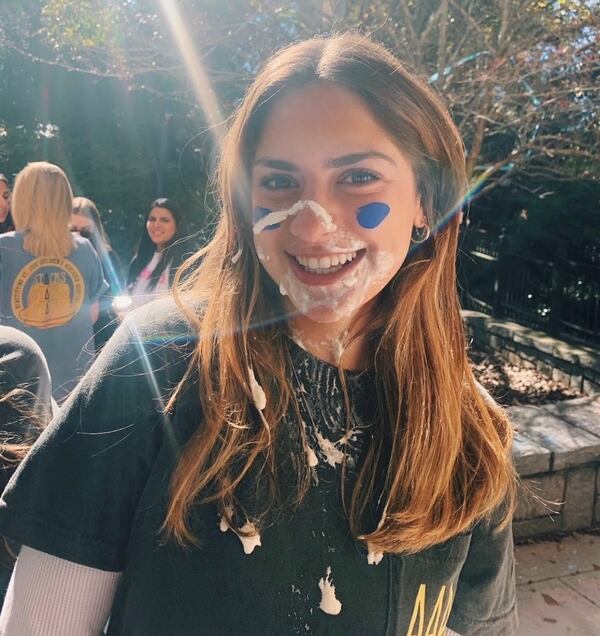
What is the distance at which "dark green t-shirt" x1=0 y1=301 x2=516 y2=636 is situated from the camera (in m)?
1.08

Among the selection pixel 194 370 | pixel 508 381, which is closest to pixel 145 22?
pixel 508 381

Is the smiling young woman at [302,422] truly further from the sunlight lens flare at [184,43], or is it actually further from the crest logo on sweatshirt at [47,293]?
the sunlight lens flare at [184,43]

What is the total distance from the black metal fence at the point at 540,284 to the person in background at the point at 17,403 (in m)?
4.28

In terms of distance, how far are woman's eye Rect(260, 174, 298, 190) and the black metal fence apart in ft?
14.2

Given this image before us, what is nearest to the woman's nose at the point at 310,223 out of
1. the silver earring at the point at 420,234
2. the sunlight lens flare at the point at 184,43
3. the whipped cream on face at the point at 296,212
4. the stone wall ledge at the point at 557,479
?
the whipped cream on face at the point at 296,212

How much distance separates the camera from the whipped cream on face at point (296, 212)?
1262 millimetres

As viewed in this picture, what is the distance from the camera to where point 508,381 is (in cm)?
589

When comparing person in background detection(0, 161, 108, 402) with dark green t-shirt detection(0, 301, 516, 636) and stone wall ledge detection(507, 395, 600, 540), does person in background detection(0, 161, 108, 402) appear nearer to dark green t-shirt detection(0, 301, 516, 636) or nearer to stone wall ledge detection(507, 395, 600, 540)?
stone wall ledge detection(507, 395, 600, 540)

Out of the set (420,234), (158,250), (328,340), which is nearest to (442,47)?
(158,250)

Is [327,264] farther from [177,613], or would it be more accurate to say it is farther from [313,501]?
[177,613]

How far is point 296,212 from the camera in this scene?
4.15ft

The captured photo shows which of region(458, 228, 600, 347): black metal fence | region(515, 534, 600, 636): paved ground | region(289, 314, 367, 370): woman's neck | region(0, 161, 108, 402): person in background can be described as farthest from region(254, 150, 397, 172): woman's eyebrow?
region(458, 228, 600, 347): black metal fence

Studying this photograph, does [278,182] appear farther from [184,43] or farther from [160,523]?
[184,43]

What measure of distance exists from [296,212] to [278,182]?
7 centimetres
